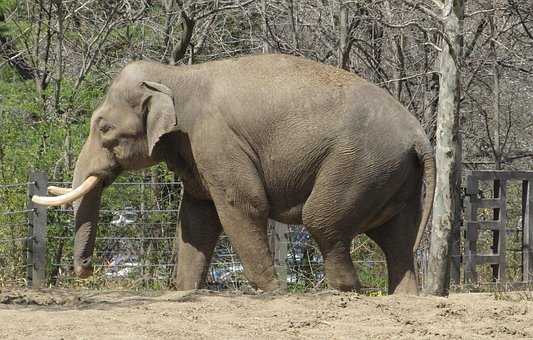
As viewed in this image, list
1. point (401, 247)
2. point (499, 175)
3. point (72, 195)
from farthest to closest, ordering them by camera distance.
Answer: point (499, 175)
point (72, 195)
point (401, 247)

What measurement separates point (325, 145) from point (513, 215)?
6640 mm

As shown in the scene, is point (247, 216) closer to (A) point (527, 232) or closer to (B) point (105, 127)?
(B) point (105, 127)

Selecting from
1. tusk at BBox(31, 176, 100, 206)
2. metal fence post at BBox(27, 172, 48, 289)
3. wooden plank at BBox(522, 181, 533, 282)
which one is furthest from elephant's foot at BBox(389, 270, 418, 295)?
metal fence post at BBox(27, 172, 48, 289)

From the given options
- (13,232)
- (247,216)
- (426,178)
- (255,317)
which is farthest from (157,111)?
(13,232)

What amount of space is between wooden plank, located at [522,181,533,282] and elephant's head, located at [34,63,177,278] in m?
5.59

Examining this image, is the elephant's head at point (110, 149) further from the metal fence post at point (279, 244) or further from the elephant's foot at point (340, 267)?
the metal fence post at point (279, 244)

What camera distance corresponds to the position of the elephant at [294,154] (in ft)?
32.2

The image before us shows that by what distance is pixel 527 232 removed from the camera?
14.0 meters

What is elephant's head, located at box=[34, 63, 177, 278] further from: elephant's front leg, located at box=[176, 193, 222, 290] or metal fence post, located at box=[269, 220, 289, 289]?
metal fence post, located at box=[269, 220, 289, 289]

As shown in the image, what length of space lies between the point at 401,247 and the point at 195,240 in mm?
1994

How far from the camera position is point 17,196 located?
1310 centimetres

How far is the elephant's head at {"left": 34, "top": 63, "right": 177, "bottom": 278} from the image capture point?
34.3 ft

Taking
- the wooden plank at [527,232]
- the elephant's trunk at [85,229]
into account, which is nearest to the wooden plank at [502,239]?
the wooden plank at [527,232]

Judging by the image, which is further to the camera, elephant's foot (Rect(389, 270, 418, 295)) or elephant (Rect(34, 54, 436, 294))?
elephant's foot (Rect(389, 270, 418, 295))
